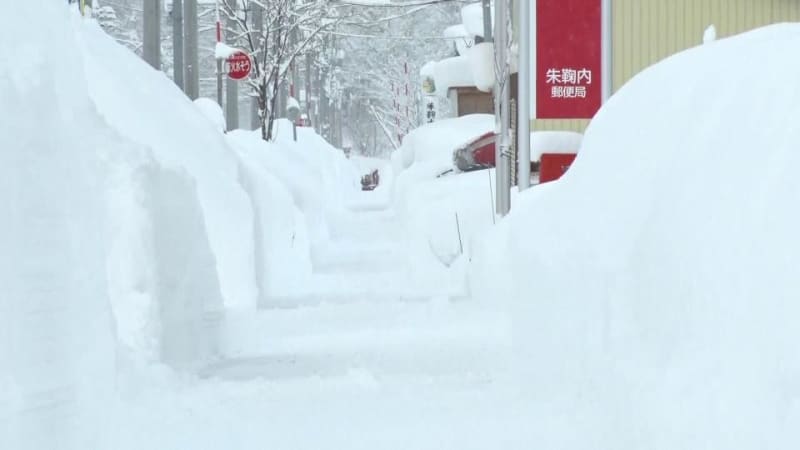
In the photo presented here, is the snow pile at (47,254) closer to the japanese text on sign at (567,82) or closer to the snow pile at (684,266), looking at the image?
the snow pile at (684,266)

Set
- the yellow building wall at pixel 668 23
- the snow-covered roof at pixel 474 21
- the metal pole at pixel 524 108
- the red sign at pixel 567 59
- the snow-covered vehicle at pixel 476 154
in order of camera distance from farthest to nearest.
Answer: the snow-covered roof at pixel 474 21 < the snow-covered vehicle at pixel 476 154 < the yellow building wall at pixel 668 23 < the red sign at pixel 567 59 < the metal pole at pixel 524 108

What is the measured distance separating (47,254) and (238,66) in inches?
890

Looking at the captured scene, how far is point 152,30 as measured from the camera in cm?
2216

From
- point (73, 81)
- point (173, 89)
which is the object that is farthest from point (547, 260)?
point (173, 89)

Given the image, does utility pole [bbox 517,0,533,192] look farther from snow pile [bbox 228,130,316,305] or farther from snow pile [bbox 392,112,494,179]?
snow pile [bbox 392,112,494,179]

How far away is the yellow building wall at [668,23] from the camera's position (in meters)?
20.5

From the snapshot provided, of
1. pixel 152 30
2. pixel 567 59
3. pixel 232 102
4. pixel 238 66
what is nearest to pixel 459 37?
pixel 232 102

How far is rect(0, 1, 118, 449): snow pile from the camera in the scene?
3381 mm

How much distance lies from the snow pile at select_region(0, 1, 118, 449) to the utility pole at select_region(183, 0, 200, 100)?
20757 millimetres

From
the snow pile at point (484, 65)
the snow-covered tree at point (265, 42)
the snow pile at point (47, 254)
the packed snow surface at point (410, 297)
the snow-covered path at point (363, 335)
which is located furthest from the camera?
the snow-covered tree at point (265, 42)

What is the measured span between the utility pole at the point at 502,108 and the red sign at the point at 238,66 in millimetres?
10925

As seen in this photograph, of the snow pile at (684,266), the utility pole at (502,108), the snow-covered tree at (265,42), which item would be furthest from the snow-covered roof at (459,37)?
the snow pile at (684,266)

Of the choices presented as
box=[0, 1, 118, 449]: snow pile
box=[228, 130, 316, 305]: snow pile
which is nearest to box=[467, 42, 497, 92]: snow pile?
box=[228, 130, 316, 305]: snow pile

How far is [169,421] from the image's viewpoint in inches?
264
